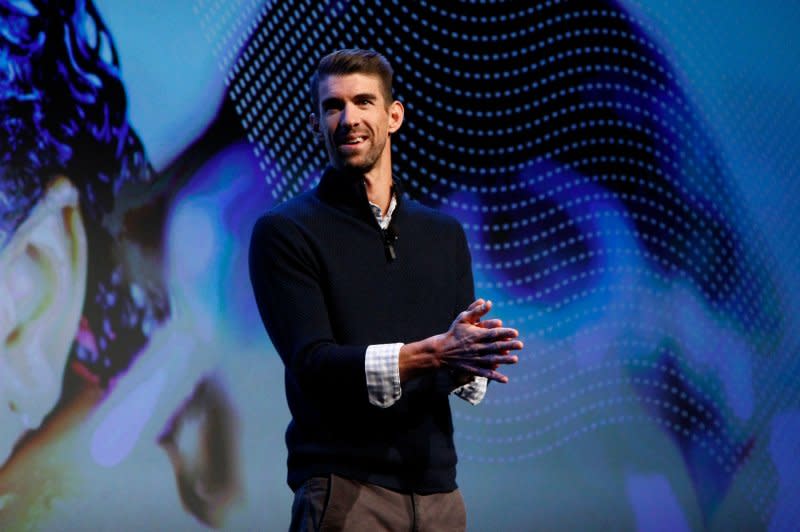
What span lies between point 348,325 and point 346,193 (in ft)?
0.81

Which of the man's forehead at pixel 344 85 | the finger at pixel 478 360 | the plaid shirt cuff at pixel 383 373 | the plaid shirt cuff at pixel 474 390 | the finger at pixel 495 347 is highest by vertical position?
the man's forehead at pixel 344 85

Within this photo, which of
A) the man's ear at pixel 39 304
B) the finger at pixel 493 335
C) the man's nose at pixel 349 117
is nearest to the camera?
the finger at pixel 493 335

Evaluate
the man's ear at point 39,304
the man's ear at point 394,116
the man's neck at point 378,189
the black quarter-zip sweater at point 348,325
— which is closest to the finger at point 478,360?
the black quarter-zip sweater at point 348,325

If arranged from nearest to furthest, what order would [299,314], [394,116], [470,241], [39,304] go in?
1. [299,314]
2. [394,116]
3. [39,304]
4. [470,241]

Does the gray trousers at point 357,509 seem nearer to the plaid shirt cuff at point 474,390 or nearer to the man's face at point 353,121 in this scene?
the plaid shirt cuff at point 474,390

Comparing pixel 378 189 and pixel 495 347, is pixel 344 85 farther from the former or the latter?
pixel 495 347

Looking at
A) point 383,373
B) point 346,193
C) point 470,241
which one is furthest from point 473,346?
point 470,241

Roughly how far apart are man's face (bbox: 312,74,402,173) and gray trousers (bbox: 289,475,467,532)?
0.54 meters

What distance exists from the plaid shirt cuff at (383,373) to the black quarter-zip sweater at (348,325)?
1cm

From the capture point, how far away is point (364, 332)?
5.21 feet

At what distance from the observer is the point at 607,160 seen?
362 cm

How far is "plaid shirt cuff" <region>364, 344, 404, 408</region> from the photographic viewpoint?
57.7 inches

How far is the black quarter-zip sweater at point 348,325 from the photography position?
1.54m

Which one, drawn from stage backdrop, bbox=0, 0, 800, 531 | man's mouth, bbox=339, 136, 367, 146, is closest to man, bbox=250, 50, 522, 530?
man's mouth, bbox=339, 136, 367, 146
